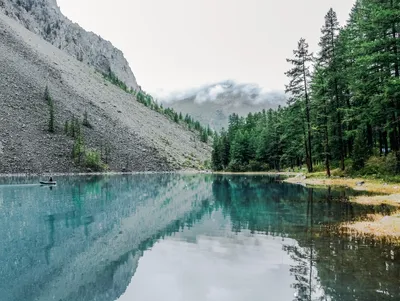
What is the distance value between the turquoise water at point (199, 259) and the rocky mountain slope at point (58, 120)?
85.5 m

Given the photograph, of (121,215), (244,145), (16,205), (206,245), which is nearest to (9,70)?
(244,145)

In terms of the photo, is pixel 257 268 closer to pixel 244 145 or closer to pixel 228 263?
pixel 228 263

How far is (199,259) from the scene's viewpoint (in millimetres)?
13930

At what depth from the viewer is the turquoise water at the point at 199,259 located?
33.8ft

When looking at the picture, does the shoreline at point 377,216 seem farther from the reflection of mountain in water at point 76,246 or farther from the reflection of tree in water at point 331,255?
the reflection of mountain in water at point 76,246

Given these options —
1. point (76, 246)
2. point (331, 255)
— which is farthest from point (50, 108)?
point (331, 255)

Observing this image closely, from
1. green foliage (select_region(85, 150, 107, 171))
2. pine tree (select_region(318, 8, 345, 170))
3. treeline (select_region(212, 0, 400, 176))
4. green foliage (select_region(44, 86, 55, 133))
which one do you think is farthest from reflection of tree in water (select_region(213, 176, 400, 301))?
green foliage (select_region(44, 86, 55, 133))

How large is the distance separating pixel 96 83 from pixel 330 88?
169 meters

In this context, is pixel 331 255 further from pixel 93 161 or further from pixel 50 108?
pixel 50 108

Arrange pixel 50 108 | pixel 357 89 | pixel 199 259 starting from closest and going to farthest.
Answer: pixel 199 259, pixel 357 89, pixel 50 108

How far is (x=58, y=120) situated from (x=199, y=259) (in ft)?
397

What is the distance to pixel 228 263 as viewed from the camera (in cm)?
1322

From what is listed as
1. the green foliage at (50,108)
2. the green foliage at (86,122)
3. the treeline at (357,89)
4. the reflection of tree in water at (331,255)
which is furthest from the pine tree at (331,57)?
the green foliage at (86,122)

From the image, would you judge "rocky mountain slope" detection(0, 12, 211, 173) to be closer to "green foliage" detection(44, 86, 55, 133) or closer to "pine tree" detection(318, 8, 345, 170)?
"green foliage" detection(44, 86, 55, 133)
